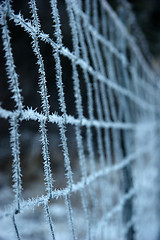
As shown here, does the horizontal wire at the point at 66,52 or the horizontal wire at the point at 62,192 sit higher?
the horizontal wire at the point at 66,52

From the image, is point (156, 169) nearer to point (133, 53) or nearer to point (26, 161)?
point (133, 53)

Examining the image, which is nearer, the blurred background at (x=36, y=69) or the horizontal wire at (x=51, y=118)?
the horizontal wire at (x=51, y=118)

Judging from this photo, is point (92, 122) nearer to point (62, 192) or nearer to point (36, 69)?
point (62, 192)

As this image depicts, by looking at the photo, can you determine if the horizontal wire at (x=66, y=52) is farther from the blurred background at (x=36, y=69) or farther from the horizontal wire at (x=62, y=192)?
the blurred background at (x=36, y=69)

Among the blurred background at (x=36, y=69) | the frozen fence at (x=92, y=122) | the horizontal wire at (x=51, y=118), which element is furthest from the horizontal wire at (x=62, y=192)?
the blurred background at (x=36, y=69)

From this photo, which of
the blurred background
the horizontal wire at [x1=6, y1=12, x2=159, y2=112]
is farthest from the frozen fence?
the blurred background

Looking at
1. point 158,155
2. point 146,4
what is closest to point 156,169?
point 158,155

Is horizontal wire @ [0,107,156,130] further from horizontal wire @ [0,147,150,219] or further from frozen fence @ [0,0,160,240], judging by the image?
horizontal wire @ [0,147,150,219]

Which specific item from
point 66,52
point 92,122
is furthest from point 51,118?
point 92,122
